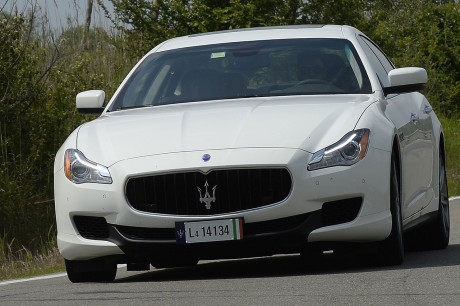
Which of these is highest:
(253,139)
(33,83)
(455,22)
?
(253,139)

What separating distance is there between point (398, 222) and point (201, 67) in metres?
1.92

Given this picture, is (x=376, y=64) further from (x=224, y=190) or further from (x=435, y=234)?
(x=224, y=190)

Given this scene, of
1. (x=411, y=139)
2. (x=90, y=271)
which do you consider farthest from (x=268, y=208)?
(x=411, y=139)

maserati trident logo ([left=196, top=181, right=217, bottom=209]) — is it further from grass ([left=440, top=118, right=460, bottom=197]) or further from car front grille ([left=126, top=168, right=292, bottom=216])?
grass ([left=440, top=118, right=460, bottom=197])

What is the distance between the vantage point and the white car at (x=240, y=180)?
7.04 m

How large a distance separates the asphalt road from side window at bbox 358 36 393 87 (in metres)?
1.23

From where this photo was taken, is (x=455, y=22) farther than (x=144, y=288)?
Yes

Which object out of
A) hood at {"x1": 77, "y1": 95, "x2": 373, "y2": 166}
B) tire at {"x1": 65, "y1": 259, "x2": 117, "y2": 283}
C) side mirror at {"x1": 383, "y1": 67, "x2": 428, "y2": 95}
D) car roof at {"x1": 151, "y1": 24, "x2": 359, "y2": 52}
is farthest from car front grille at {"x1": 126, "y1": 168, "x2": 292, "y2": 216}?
car roof at {"x1": 151, "y1": 24, "x2": 359, "y2": 52}

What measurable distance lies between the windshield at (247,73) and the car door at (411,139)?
307 millimetres

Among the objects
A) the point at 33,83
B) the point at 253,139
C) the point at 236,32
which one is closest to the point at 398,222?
the point at 253,139

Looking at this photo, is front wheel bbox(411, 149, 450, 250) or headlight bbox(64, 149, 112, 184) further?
front wheel bbox(411, 149, 450, 250)

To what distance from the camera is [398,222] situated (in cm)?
747

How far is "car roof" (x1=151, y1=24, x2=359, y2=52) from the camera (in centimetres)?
890

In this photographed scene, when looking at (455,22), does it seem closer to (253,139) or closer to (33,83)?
(33,83)
